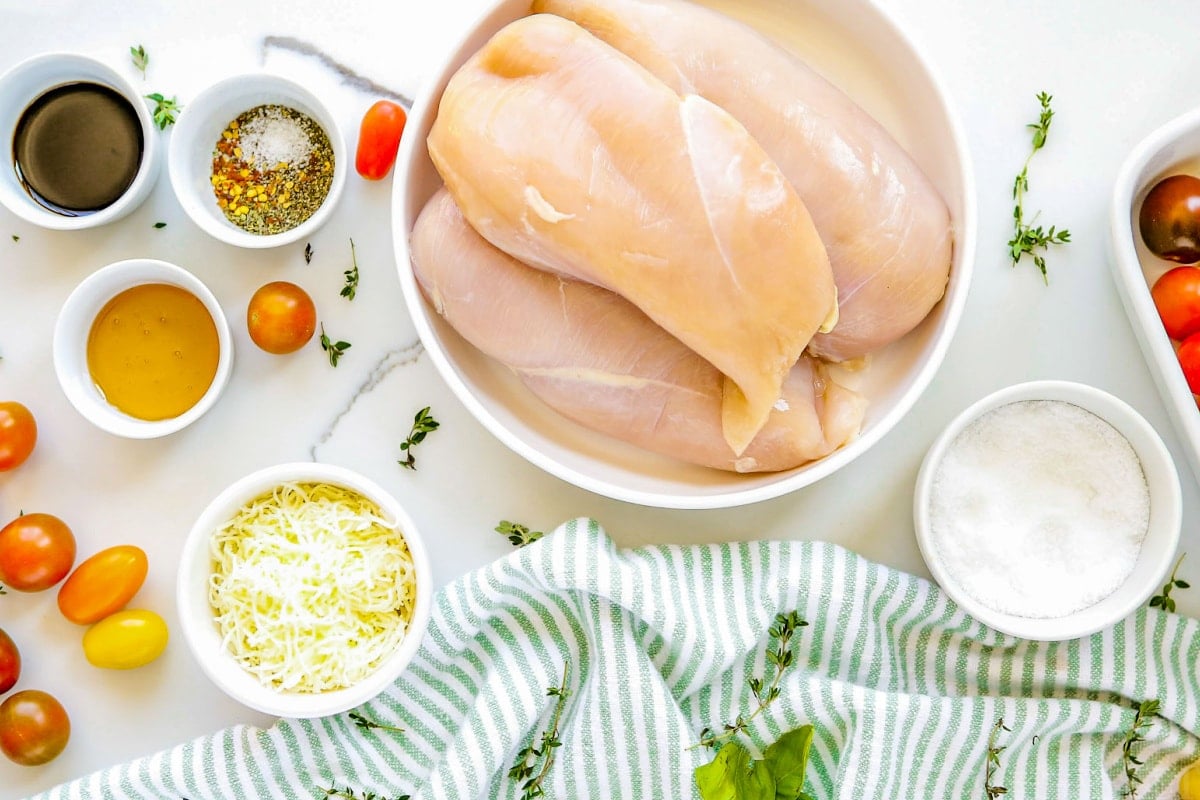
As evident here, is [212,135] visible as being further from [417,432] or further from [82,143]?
[417,432]

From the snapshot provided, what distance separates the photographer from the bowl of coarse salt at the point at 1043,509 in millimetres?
1482

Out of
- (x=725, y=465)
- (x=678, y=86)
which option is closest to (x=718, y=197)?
(x=678, y=86)

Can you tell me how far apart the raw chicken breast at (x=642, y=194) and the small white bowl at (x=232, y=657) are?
0.43m

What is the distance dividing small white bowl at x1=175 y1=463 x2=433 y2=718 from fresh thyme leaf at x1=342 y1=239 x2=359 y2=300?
0.27 meters

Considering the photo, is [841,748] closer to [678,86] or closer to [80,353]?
[678,86]

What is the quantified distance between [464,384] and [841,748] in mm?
775

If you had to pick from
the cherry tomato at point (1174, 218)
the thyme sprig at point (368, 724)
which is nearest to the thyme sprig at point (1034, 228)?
the cherry tomato at point (1174, 218)

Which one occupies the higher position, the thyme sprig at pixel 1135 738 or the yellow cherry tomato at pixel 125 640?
the thyme sprig at pixel 1135 738

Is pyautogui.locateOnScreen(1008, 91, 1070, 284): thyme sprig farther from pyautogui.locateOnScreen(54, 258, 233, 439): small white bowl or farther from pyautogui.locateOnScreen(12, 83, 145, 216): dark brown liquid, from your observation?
pyautogui.locateOnScreen(12, 83, 145, 216): dark brown liquid

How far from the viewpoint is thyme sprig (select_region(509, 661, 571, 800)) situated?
1.54 metres

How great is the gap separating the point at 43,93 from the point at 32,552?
2.20 feet

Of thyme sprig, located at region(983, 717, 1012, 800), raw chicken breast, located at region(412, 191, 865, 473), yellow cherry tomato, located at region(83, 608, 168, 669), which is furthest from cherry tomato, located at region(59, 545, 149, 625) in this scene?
thyme sprig, located at region(983, 717, 1012, 800)

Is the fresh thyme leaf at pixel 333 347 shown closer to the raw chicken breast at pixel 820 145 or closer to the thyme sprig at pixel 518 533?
the thyme sprig at pixel 518 533

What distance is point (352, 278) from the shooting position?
1.58 metres
